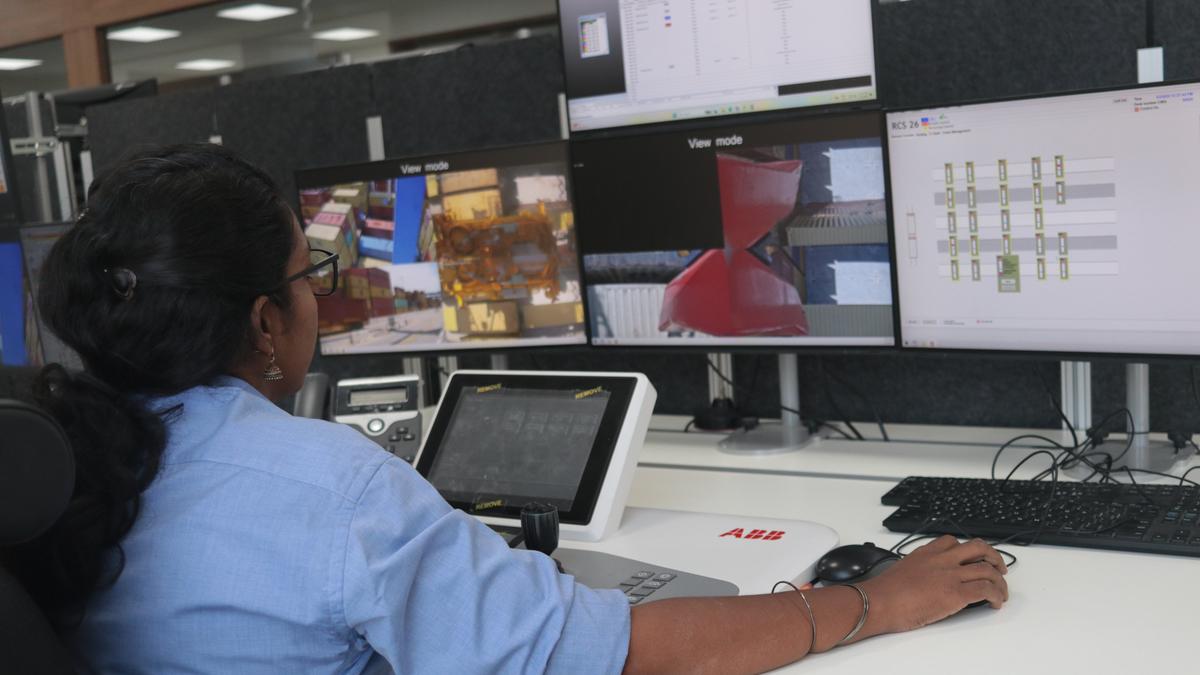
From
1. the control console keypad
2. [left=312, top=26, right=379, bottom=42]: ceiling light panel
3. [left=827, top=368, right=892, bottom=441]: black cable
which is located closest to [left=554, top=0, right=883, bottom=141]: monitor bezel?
[left=827, top=368, right=892, bottom=441]: black cable

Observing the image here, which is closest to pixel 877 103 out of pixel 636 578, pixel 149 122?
pixel 636 578

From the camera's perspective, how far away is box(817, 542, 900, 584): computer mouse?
969mm

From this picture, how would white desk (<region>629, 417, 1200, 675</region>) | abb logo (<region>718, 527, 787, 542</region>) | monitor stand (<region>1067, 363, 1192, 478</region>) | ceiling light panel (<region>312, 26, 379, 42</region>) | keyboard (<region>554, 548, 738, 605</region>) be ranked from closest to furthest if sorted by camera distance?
1. white desk (<region>629, 417, 1200, 675</region>)
2. keyboard (<region>554, 548, 738, 605</region>)
3. abb logo (<region>718, 527, 787, 542</region>)
4. monitor stand (<region>1067, 363, 1192, 478</region>)
5. ceiling light panel (<region>312, 26, 379, 42</region>)

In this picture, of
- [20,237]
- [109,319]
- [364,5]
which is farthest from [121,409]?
[364,5]

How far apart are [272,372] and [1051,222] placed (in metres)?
0.83

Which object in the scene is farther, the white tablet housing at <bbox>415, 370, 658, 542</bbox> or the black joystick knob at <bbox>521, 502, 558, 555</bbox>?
the white tablet housing at <bbox>415, 370, 658, 542</bbox>

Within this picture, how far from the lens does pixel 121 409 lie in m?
0.73

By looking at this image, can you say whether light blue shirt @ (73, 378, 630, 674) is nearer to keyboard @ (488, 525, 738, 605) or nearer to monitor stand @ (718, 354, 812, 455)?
keyboard @ (488, 525, 738, 605)

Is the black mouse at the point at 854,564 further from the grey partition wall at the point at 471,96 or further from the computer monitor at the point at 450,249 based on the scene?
the grey partition wall at the point at 471,96

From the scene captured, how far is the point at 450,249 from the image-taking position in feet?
5.25

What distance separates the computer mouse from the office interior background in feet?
1.30

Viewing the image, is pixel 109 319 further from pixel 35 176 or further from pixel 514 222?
pixel 35 176

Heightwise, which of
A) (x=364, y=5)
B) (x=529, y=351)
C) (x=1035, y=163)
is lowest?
(x=529, y=351)

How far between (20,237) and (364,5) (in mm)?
2863
